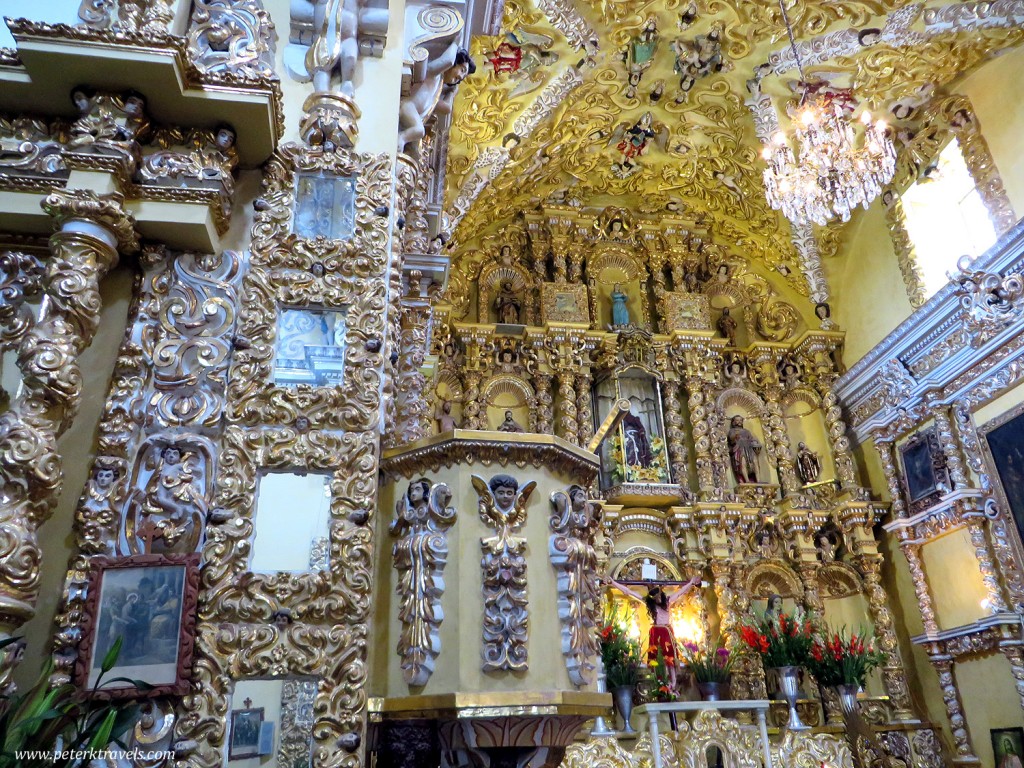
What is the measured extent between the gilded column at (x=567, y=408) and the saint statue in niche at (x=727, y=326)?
11.2ft

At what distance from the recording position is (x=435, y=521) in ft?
12.7

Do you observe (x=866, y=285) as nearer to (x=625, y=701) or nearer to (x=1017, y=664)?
(x=1017, y=664)

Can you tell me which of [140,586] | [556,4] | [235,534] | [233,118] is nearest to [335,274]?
[233,118]

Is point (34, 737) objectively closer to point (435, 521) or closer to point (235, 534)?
point (235, 534)

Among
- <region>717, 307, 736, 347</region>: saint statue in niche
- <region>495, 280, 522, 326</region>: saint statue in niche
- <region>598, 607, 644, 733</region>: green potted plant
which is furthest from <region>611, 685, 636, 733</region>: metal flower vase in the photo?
<region>717, 307, 736, 347</region>: saint statue in niche

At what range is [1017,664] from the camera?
9148 millimetres

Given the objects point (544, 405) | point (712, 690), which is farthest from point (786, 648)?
point (544, 405)

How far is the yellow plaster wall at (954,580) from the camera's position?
10.0m

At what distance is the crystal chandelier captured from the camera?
912 cm

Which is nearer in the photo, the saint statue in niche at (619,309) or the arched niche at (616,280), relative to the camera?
the saint statue in niche at (619,309)

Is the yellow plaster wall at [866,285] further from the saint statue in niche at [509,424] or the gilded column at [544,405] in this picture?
the saint statue in niche at [509,424]

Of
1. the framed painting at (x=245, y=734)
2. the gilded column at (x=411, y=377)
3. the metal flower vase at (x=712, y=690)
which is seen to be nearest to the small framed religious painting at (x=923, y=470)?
the metal flower vase at (x=712, y=690)

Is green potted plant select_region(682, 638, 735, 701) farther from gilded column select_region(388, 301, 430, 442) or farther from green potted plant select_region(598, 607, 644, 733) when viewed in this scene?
gilded column select_region(388, 301, 430, 442)

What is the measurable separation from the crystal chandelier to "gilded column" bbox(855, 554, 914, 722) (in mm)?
5727
